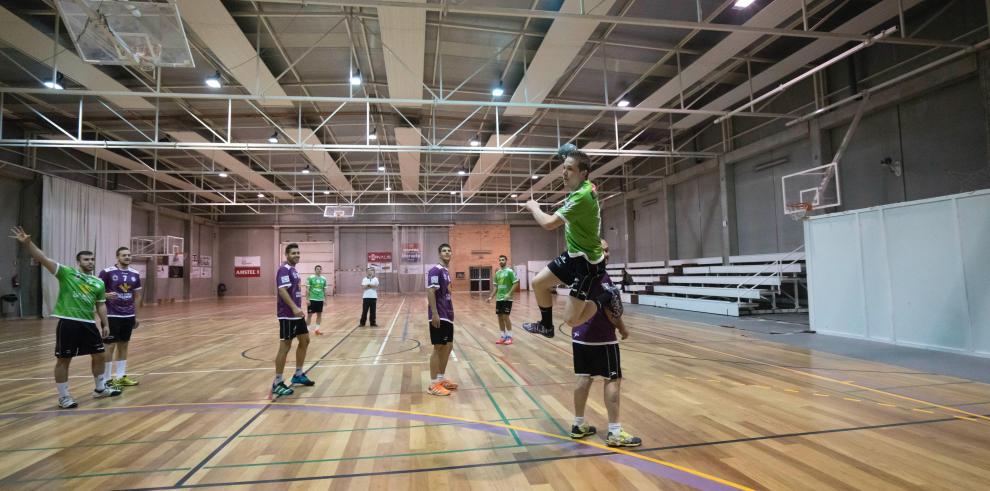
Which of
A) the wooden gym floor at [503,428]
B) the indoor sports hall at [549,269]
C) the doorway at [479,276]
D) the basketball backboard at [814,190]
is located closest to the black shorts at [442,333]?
the indoor sports hall at [549,269]

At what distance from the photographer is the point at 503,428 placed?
12.8ft

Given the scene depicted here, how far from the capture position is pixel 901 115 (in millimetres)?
11320

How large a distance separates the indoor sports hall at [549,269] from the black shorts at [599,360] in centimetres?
2

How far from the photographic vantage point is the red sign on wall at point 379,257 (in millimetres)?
32406

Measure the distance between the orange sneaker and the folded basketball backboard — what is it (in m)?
6.66

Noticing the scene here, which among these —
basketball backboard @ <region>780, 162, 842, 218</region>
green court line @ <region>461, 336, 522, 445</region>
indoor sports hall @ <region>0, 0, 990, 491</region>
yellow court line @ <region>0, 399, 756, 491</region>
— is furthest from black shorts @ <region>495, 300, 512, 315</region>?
basketball backboard @ <region>780, 162, 842, 218</region>

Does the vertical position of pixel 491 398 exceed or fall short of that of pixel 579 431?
it falls short

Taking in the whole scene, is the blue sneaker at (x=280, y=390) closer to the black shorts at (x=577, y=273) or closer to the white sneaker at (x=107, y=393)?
the white sneaker at (x=107, y=393)

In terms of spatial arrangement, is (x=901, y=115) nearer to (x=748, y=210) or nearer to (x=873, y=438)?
(x=748, y=210)

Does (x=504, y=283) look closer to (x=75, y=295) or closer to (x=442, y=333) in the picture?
(x=442, y=333)

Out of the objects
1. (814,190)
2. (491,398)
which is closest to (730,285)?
(814,190)

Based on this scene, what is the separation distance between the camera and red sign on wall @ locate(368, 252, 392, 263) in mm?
32406

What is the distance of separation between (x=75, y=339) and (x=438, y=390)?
4294mm

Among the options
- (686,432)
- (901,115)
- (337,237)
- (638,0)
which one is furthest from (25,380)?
(337,237)
